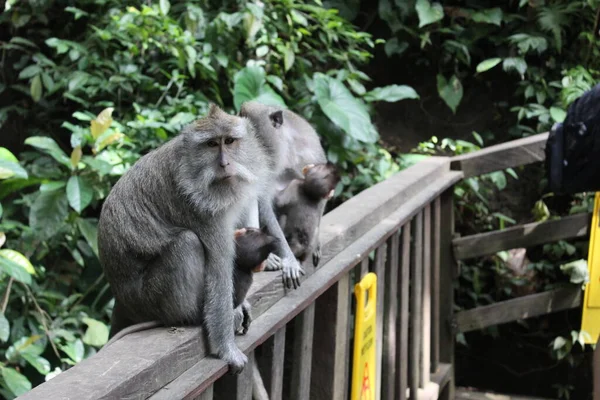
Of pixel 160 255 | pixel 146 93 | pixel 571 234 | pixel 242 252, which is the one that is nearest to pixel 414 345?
pixel 571 234

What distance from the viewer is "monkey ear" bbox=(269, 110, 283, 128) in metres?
3.12

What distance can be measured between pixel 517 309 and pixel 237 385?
2884 millimetres

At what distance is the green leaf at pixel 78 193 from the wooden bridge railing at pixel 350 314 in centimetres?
130

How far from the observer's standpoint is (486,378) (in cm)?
569

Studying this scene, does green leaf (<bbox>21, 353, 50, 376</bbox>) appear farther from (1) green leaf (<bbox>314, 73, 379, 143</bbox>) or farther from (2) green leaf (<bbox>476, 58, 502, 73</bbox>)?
(2) green leaf (<bbox>476, 58, 502, 73</bbox>)

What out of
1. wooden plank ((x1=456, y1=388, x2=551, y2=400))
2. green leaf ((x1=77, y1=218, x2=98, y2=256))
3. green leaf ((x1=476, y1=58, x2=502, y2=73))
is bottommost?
wooden plank ((x1=456, y1=388, x2=551, y2=400))

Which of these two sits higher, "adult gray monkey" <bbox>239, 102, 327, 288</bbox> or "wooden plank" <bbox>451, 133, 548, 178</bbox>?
"adult gray monkey" <bbox>239, 102, 327, 288</bbox>

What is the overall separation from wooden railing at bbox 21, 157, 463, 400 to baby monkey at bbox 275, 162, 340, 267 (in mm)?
81

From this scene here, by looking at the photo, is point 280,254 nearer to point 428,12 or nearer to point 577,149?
point 577,149

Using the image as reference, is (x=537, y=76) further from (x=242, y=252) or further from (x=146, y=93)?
(x=242, y=252)

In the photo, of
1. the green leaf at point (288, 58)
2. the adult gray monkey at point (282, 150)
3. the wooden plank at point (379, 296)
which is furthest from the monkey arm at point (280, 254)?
the green leaf at point (288, 58)

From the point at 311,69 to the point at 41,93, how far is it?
2.06m

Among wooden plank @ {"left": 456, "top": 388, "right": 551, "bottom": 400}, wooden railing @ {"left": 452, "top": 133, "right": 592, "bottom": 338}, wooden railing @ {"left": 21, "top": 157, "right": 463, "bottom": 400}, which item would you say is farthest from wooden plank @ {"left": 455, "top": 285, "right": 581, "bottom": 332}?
wooden plank @ {"left": 456, "top": 388, "right": 551, "bottom": 400}

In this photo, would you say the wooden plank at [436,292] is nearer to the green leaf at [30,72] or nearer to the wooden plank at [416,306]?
the wooden plank at [416,306]
